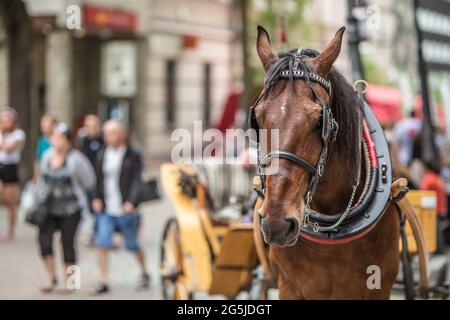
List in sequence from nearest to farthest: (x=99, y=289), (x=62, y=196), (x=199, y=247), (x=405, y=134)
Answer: (x=199, y=247)
(x=99, y=289)
(x=62, y=196)
(x=405, y=134)

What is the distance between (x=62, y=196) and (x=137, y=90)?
17.5 meters

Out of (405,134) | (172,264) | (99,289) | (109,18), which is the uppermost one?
(109,18)

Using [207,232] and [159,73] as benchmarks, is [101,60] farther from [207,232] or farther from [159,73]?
[207,232]

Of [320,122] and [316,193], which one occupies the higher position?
[320,122]

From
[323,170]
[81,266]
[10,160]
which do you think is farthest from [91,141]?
[323,170]

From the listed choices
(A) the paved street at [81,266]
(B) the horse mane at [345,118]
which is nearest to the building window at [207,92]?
(A) the paved street at [81,266]

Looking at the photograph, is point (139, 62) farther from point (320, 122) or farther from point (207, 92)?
point (320, 122)

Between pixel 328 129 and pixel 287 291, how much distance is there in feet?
3.48

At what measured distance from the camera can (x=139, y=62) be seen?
26797 mm

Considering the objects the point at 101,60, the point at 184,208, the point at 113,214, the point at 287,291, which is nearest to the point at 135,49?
the point at 101,60

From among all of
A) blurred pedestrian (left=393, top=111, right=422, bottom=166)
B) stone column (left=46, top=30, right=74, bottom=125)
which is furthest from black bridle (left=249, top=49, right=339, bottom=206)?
stone column (left=46, top=30, right=74, bottom=125)

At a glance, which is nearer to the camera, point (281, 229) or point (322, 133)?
point (281, 229)

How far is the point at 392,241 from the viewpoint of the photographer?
462cm

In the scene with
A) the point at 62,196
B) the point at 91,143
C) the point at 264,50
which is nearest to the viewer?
the point at 264,50
